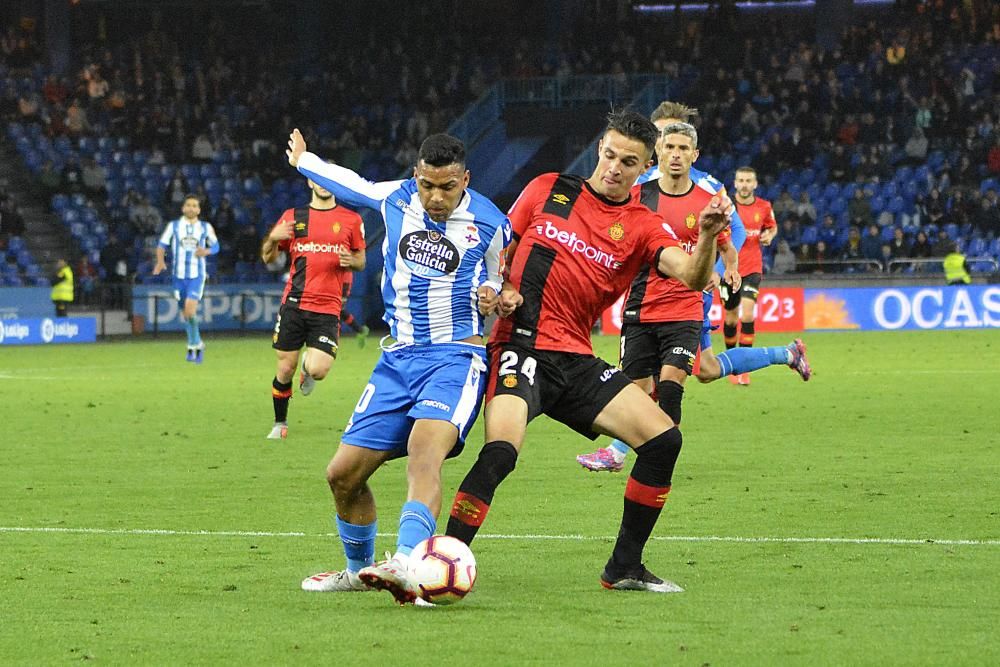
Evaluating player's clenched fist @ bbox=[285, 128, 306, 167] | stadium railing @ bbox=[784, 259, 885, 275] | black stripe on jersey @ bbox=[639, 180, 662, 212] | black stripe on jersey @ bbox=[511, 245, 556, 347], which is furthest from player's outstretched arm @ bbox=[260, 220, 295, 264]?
stadium railing @ bbox=[784, 259, 885, 275]

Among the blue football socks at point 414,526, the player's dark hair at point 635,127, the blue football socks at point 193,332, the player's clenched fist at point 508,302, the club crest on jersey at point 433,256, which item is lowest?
the blue football socks at point 193,332

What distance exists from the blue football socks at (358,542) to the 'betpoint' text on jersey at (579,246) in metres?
1.46

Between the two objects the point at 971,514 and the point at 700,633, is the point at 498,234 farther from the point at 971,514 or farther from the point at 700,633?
the point at 971,514

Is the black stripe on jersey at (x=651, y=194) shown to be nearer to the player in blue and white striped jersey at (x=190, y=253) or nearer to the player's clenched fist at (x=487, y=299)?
the player's clenched fist at (x=487, y=299)

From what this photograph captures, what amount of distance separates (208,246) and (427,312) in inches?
734

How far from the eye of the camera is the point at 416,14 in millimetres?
43844

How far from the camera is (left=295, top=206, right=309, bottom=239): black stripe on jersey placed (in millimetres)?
14859

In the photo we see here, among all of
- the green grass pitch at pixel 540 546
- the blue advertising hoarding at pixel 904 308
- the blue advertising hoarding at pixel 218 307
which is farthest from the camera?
the blue advertising hoarding at pixel 218 307

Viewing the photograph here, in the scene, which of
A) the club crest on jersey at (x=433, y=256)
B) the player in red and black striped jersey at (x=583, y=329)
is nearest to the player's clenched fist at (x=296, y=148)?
the club crest on jersey at (x=433, y=256)

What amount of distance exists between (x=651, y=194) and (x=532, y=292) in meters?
4.30

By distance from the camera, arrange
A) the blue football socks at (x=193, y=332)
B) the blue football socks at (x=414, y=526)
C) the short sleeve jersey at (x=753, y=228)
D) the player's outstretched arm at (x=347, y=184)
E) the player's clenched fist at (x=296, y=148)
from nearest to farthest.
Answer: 1. the blue football socks at (x=414, y=526)
2. the player's outstretched arm at (x=347, y=184)
3. the player's clenched fist at (x=296, y=148)
4. the short sleeve jersey at (x=753, y=228)
5. the blue football socks at (x=193, y=332)

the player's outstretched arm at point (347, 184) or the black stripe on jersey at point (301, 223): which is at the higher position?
the player's outstretched arm at point (347, 184)

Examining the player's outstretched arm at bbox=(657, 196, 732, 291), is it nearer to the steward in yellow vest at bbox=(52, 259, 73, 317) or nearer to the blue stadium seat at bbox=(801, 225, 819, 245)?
the steward in yellow vest at bbox=(52, 259, 73, 317)

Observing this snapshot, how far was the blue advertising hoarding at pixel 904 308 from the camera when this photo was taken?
32.2 m
